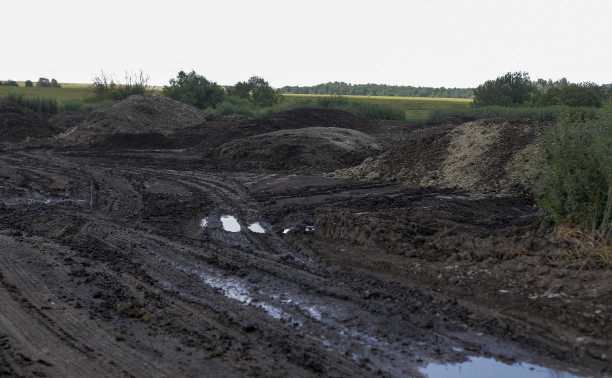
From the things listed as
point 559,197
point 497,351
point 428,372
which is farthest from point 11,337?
point 559,197

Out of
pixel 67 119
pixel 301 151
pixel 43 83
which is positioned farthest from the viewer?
pixel 43 83

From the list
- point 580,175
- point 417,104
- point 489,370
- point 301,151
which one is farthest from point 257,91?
point 489,370

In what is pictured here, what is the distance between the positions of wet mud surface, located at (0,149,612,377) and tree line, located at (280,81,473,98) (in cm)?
13273

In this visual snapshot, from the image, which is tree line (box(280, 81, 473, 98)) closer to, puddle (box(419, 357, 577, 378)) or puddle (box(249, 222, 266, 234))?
puddle (box(249, 222, 266, 234))

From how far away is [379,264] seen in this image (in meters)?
9.25

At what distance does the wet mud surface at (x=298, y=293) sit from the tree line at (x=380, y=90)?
435ft

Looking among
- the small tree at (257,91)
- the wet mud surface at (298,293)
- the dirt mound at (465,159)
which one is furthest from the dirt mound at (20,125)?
the small tree at (257,91)

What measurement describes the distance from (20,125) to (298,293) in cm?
3331

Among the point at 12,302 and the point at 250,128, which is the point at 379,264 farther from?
the point at 250,128

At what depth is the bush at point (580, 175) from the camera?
8836 mm

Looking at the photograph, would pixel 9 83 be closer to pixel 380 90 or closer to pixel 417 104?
pixel 417 104

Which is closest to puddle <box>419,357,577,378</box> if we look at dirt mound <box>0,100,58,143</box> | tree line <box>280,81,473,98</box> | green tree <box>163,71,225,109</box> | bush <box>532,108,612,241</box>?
bush <box>532,108,612,241</box>

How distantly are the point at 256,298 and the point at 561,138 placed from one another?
578 cm

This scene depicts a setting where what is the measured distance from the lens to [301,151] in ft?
77.3
